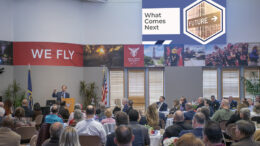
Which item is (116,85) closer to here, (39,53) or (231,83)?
(39,53)

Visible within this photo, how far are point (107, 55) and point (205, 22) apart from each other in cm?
483

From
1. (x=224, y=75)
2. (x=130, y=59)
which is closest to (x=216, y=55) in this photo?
(x=224, y=75)

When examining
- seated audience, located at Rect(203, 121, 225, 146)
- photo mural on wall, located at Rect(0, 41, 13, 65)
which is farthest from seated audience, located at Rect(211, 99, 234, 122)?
photo mural on wall, located at Rect(0, 41, 13, 65)

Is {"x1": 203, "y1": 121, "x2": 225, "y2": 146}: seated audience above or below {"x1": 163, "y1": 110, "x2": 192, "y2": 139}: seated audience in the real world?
above

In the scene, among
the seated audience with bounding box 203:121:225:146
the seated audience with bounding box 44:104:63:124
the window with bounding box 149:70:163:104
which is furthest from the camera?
the window with bounding box 149:70:163:104

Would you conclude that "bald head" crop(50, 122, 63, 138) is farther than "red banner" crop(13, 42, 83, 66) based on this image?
No

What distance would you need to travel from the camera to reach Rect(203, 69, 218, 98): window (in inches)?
657

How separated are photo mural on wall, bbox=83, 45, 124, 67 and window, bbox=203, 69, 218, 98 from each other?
4.00m

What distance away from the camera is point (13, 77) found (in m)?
15.6

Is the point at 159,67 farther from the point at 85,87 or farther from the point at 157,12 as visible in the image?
the point at 85,87

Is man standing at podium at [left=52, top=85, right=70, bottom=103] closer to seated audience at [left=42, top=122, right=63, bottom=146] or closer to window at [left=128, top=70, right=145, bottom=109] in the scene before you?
window at [left=128, top=70, right=145, bottom=109]

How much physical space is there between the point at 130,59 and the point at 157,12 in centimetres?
252

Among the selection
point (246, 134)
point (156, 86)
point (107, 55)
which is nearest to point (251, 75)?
point (156, 86)

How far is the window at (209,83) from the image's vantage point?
16688 mm
